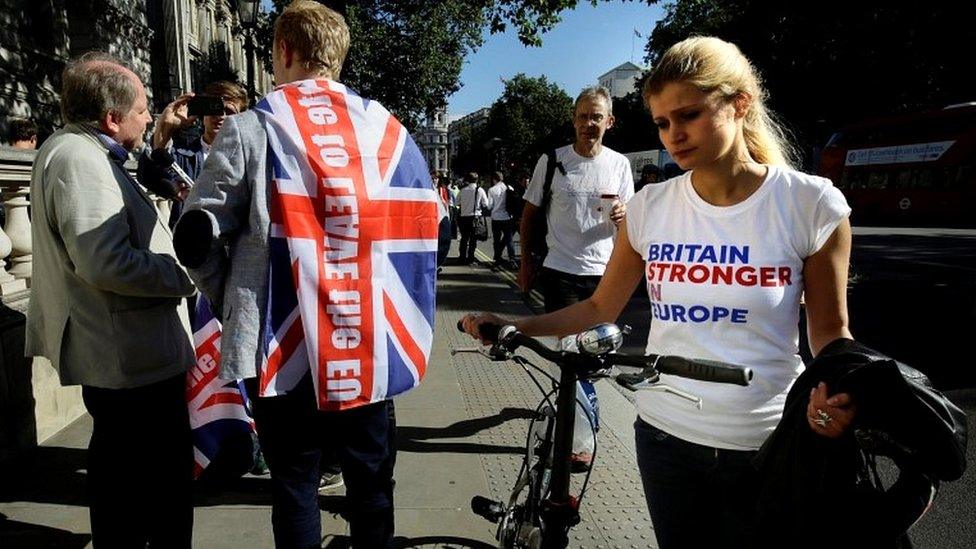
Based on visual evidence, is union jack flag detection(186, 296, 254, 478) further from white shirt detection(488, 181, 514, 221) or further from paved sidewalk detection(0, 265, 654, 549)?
white shirt detection(488, 181, 514, 221)

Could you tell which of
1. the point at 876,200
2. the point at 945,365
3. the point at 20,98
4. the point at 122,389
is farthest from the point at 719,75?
the point at 876,200

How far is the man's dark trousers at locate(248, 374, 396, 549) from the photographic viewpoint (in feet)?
6.07

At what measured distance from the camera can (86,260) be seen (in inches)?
78.1

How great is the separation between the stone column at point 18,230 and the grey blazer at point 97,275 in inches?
72.8

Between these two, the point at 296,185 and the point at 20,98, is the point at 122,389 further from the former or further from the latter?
the point at 20,98

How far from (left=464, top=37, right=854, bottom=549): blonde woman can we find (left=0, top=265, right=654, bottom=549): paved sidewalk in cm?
140

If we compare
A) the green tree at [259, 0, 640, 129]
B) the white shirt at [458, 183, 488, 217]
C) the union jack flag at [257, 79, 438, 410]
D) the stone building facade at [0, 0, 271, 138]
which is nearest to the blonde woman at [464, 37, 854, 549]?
the union jack flag at [257, 79, 438, 410]

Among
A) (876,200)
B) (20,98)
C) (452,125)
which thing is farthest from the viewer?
(452,125)

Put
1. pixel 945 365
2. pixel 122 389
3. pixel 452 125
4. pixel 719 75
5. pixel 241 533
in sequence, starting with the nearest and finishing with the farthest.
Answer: pixel 719 75 → pixel 122 389 → pixel 241 533 → pixel 945 365 → pixel 452 125

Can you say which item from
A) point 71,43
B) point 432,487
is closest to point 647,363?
point 432,487

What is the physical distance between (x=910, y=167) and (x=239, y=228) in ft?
82.2

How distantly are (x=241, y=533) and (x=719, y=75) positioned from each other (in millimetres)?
2594

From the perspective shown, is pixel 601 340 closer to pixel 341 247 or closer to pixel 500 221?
pixel 341 247

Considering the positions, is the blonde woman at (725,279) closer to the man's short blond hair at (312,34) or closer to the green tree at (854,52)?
the man's short blond hair at (312,34)
